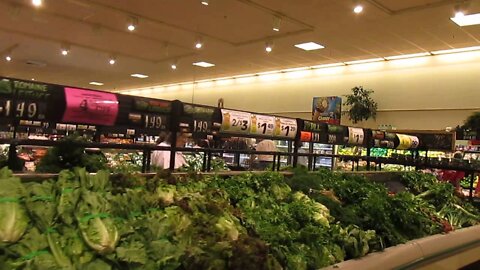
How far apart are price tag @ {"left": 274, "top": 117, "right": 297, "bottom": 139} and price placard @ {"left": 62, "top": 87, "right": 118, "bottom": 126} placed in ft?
5.62

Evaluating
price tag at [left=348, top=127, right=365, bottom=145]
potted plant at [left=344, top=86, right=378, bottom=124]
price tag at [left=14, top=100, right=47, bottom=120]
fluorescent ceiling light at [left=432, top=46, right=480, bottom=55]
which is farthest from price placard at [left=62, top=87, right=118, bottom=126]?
fluorescent ceiling light at [left=432, top=46, right=480, bottom=55]

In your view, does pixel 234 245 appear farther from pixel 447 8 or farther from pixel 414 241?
pixel 447 8

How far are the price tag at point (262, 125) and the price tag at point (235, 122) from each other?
68mm

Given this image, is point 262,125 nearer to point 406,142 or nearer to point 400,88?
point 406,142

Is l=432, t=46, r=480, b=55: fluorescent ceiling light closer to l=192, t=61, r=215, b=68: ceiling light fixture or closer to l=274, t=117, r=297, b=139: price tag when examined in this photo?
l=192, t=61, r=215, b=68: ceiling light fixture

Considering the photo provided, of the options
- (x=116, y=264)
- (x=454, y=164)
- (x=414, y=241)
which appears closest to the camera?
(x=116, y=264)

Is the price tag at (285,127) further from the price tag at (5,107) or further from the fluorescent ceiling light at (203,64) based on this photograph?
the fluorescent ceiling light at (203,64)

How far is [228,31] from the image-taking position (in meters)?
9.23

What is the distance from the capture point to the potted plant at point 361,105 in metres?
11.1

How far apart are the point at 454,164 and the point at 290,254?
406cm

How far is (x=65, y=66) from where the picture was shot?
1545 centimetres

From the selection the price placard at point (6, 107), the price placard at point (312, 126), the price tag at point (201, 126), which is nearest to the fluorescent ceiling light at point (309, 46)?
the price placard at point (312, 126)

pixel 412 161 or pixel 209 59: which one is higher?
pixel 209 59

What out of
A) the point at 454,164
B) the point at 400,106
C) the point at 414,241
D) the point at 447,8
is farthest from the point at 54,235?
the point at 400,106
